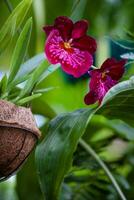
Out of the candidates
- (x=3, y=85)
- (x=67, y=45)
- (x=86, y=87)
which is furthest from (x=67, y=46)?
(x=86, y=87)

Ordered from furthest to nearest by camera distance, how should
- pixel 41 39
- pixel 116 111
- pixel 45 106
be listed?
1. pixel 41 39
2. pixel 45 106
3. pixel 116 111

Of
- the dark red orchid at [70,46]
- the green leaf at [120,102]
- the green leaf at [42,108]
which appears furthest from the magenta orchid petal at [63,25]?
the green leaf at [42,108]

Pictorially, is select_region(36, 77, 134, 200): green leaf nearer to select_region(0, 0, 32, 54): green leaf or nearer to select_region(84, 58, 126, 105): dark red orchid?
select_region(84, 58, 126, 105): dark red orchid

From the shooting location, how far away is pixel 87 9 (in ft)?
4.32

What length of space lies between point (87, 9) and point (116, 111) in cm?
63

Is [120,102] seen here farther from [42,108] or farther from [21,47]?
[42,108]

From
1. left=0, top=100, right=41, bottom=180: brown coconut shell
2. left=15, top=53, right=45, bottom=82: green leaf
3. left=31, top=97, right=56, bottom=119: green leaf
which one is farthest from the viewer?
left=31, top=97, right=56, bottom=119: green leaf

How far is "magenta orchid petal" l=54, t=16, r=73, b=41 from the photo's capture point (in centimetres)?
64

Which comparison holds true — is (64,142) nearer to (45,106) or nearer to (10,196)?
(45,106)

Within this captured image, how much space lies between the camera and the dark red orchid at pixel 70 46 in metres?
0.63

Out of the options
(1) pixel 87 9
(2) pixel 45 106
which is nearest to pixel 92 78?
(2) pixel 45 106

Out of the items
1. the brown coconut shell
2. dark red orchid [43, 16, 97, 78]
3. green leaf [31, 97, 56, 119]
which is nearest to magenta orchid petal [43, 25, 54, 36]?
dark red orchid [43, 16, 97, 78]

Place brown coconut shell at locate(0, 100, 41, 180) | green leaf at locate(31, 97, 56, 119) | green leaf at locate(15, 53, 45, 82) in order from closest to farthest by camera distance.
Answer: brown coconut shell at locate(0, 100, 41, 180)
green leaf at locate(15, 53, 45, 82)
green leaf at locate(31, 97, 56, 119)

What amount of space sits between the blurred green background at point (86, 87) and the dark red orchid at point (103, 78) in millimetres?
409
